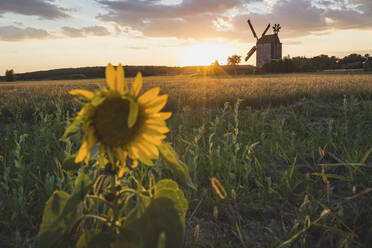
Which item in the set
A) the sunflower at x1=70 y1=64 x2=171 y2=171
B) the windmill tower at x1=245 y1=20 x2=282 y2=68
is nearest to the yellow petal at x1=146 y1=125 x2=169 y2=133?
the sunflower at x1=70 y1=64 x2=171 y2=171

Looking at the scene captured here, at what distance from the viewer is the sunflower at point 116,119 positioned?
0.79 m

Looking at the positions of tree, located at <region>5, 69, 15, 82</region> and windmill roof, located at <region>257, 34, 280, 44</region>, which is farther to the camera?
tree, located at <region>5, 69, 15, 82</region>

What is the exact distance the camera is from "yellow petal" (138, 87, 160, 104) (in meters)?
0.82

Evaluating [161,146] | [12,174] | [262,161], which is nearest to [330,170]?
[262,161]

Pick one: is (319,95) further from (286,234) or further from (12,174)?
(12,174)

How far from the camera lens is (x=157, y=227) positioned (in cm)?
80

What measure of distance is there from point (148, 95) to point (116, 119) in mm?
116

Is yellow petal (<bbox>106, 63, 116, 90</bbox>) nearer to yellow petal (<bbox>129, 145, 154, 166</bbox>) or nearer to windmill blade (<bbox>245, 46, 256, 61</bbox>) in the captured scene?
yellow petal (<bbox>129, 145, 154, 166</bbox>)

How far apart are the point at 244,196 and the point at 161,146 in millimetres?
1308

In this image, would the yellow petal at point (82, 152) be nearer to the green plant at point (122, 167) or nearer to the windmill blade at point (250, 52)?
the green plant at point (122, 167)

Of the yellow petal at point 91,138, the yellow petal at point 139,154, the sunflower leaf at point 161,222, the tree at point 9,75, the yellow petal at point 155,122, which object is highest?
the tree at point 9,75

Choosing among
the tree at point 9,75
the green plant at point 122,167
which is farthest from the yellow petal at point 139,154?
the tree at point 9,75

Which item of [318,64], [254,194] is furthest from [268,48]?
[254,194]

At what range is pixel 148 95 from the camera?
830 millimetres
